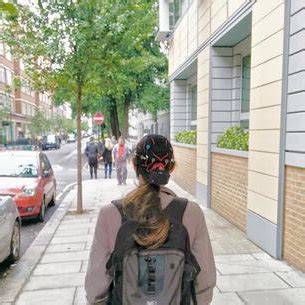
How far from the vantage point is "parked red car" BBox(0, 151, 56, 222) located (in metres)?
7.87

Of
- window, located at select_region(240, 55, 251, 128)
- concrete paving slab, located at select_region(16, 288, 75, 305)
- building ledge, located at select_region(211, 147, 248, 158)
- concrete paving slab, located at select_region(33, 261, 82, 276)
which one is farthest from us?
window, located at select_region(240, 55, 251, 128)

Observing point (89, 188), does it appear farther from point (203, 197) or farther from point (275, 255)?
point (275, 255)

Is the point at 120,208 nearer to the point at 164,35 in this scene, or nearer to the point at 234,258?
the point at 234,258

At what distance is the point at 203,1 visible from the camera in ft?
31.6

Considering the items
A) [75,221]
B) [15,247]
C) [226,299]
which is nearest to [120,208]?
[226,299]

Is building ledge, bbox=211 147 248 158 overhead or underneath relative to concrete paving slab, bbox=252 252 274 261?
overhead

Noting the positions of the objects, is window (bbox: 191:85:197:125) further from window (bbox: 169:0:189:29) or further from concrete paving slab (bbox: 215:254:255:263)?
concrete paving slab (bbox: 215:254:255:263)

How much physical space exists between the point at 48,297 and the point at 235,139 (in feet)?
15.1

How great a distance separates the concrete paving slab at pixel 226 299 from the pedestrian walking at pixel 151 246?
2.20m

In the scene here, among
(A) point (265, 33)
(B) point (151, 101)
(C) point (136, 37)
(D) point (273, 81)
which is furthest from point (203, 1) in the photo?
(B) point (151, 101)

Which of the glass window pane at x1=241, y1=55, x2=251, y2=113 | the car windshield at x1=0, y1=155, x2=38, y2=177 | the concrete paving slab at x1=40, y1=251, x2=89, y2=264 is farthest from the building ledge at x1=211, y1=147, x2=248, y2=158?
the car windshield at x1=0, y1=155, x2=38, y2=177

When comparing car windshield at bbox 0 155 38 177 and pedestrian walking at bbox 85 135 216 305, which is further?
car windshield at bbox 0 155 38 177

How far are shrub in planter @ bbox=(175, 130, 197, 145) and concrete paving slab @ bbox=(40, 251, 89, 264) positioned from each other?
20.8 feet

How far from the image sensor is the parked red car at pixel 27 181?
7.87 meters
